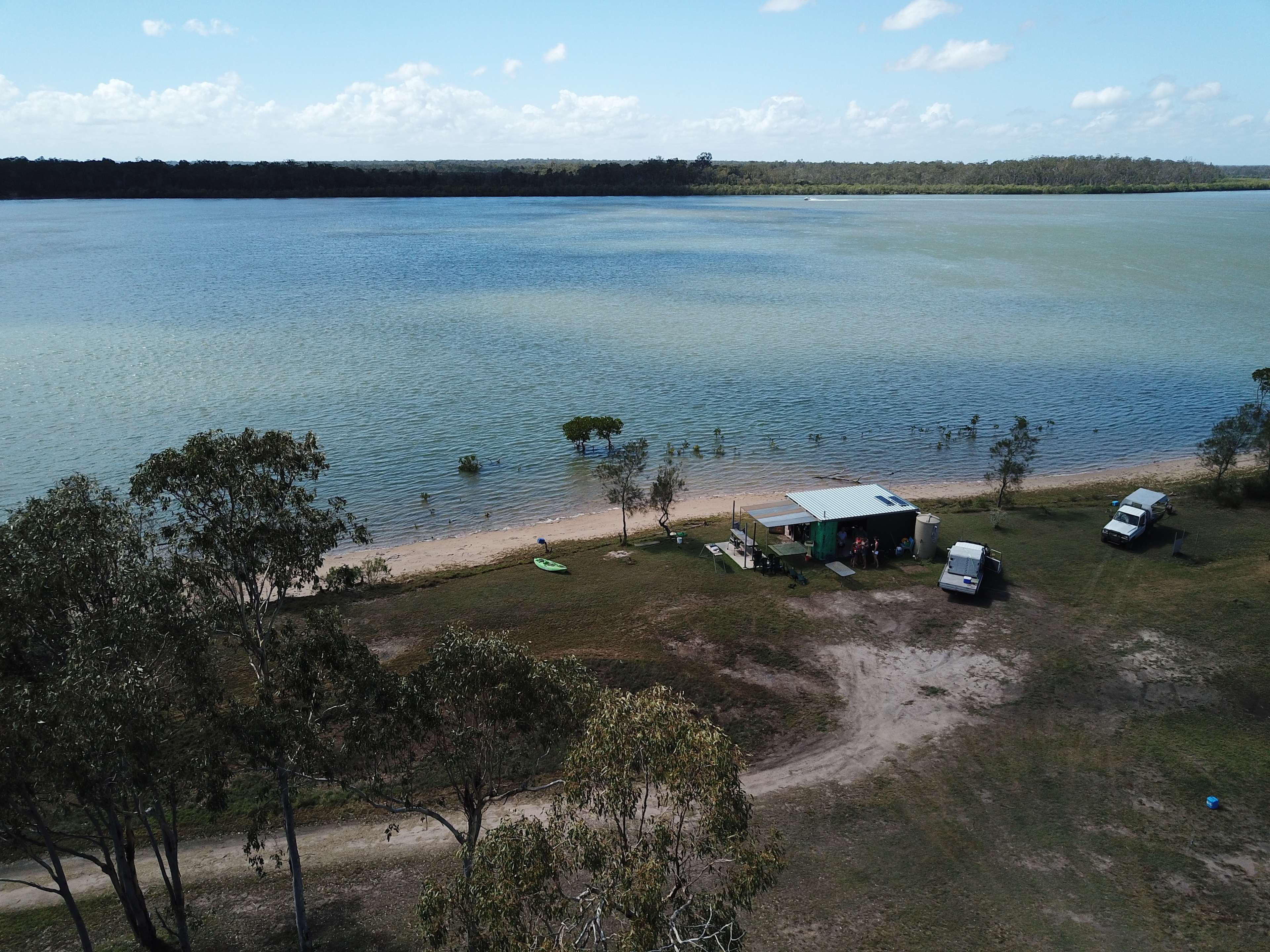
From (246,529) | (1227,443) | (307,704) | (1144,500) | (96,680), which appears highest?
(246,529)

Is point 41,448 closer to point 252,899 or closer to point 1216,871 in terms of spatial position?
point 252,899

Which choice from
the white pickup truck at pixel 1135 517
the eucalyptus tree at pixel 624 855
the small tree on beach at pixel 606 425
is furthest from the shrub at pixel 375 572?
the white pickup truck at pixel 1135 517

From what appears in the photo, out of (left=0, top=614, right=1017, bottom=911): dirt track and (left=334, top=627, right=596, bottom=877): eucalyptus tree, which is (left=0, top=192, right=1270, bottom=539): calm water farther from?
(left=334, top=627, right=596, bottom=877): eucalyptus tree

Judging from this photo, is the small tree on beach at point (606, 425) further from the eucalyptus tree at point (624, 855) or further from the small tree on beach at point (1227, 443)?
the eucalyptus tree at point (624, 855)

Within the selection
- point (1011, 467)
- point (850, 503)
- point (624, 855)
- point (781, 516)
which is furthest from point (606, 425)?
point (624, 855)

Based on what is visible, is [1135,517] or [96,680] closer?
[96,680]

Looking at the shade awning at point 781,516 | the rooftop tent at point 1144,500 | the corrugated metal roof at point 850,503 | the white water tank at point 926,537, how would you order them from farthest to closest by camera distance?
the rooftop tent at point 1144,500 < the shade awning at point 781,516 < the corrugated metal roof at point 850,503 < the white water tank at point 926,537

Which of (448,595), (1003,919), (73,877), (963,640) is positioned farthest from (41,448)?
(1003,919)

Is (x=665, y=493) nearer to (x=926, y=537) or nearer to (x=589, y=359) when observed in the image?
(x=926, y=537)
